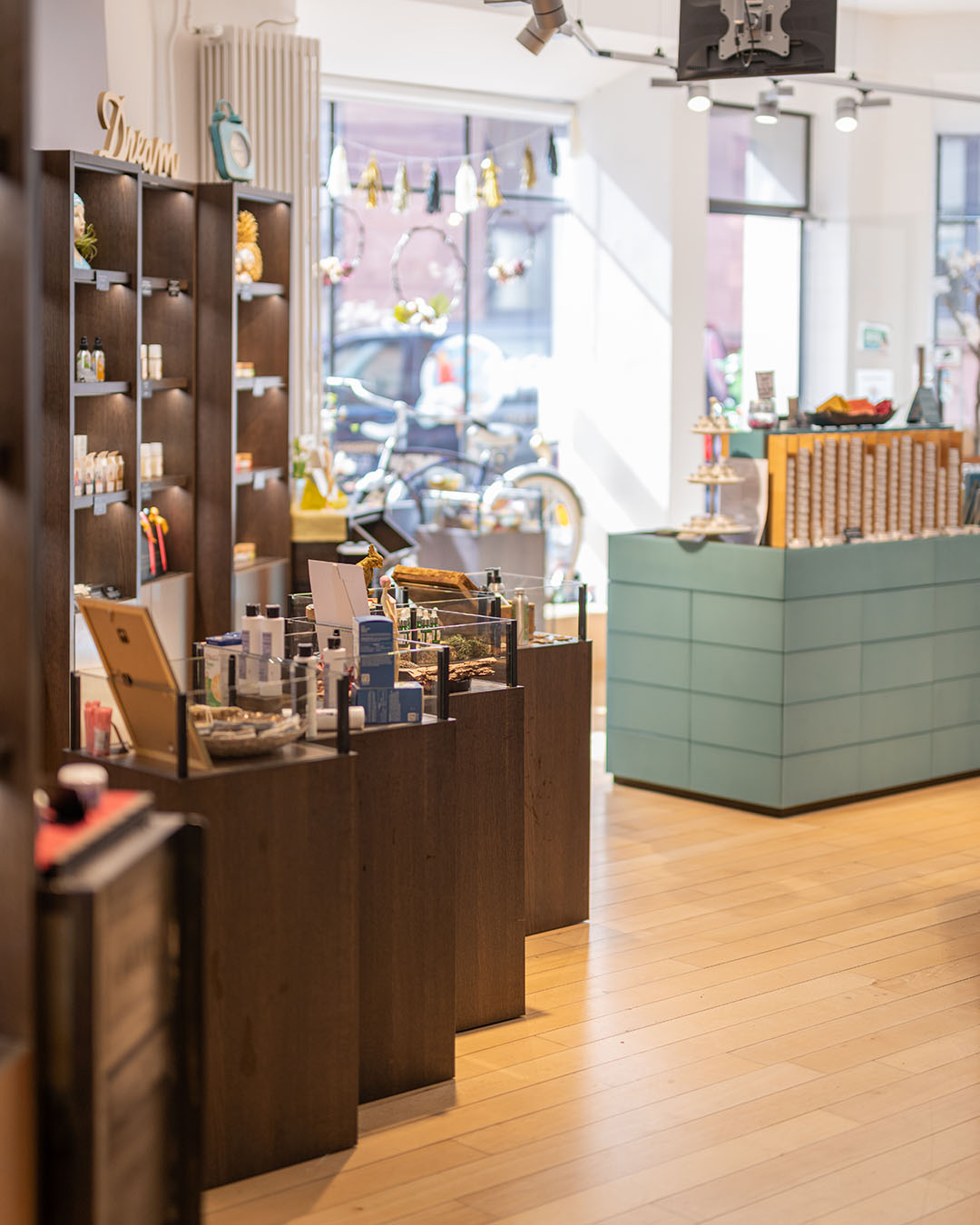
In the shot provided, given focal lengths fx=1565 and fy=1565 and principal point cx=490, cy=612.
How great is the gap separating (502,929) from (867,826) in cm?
265

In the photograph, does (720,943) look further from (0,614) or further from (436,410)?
(436,410)

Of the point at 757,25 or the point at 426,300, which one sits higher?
the point at 757,25

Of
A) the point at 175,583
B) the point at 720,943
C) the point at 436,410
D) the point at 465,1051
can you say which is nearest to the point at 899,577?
the point at 720,943

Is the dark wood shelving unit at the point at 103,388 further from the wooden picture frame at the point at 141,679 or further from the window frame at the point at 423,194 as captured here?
the window frame at the point at 423,194

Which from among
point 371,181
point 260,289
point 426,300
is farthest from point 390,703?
point 426,300

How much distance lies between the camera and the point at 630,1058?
3.98 metres

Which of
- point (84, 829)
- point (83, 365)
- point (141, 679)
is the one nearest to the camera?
point (84, 829)

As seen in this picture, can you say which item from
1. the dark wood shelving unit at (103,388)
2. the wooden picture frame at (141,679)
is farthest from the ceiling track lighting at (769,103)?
the wooden picture frame at (141,679)

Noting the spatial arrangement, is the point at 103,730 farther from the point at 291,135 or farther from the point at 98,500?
the point at 291,135

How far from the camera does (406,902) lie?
3.64 metres

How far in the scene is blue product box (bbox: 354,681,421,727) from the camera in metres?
3.63

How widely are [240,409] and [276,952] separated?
457 centimetres

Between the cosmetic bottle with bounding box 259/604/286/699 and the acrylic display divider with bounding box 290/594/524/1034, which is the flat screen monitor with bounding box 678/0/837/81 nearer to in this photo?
the acrylic display divider with bounding box 290/594/524/1034

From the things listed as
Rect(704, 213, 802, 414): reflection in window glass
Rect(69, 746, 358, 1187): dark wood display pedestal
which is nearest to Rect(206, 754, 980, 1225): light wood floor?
Rect(69, 746, 358, 1187): dark wood display pedestal
